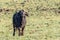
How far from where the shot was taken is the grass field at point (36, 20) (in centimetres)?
1345

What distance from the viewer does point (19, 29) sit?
13641mm

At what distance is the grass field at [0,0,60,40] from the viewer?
44.1ft

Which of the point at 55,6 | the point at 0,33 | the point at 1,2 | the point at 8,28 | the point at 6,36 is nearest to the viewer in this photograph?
the point at 6,36

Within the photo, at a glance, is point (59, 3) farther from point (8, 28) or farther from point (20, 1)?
point (8, 28)

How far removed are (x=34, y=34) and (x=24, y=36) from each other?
2.14 ft

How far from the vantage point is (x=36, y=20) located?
18.2 meters

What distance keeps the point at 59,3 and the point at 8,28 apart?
8702 millimetres

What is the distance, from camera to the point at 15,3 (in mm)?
23953

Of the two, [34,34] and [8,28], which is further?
[8,28]

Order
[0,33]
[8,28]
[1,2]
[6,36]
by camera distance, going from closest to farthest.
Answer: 1. [6,36]
2. [0,33]
3. [8,28]
4. [1,2]

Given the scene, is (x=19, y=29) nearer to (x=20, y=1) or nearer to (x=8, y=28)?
(x=8, y=28)

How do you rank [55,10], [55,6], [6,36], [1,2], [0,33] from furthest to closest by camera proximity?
[1,2] → [55,6] → [55,10] → [0,33] → [6,36]

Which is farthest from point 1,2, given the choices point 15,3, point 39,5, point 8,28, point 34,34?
point 34,34

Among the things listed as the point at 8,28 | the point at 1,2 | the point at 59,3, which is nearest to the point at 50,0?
the point at 59,3
